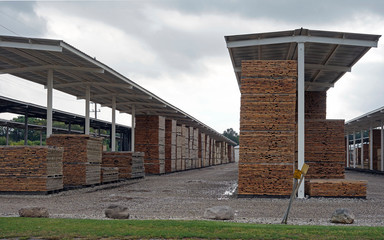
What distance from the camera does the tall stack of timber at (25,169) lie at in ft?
58.7

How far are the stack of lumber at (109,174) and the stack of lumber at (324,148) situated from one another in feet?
33.5

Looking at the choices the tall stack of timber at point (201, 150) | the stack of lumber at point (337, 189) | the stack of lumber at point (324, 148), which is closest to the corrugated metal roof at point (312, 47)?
the stack of lumber at point (324, 148)

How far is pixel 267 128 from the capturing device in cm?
1772

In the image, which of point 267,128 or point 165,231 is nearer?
point 165,231

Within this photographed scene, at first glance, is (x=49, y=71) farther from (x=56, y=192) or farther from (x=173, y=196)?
(x=173, y=196)

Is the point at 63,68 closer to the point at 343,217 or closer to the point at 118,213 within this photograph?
the point at 118,213

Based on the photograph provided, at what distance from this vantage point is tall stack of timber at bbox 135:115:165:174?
3453cm

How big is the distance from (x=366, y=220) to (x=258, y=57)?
11107 millimetres

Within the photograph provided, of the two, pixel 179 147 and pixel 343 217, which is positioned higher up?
pixel 179 147

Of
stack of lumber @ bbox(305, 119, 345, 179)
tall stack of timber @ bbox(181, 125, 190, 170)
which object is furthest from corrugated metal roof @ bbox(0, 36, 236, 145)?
tall stack of timber @ bbox(181, 125, 190, 170)

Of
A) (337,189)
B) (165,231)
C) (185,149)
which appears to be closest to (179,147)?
(185,149)

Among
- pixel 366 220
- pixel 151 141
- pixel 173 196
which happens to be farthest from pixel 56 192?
pixel 151 141

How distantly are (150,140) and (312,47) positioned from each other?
1742 centimetres

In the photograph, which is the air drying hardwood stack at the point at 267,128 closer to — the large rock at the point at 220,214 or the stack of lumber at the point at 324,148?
the stack of lumber at the point at 324,148
